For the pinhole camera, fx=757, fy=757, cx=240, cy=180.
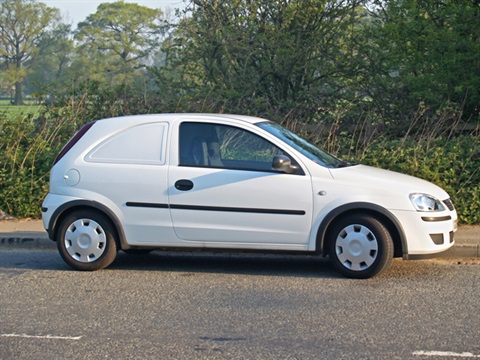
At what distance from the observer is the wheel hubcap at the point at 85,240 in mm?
8047

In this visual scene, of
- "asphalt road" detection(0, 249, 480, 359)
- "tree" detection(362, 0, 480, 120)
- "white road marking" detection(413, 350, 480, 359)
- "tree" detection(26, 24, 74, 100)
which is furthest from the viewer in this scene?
"tree" detection(26, 24, 74, 100)

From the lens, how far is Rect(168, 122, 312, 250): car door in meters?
7.60

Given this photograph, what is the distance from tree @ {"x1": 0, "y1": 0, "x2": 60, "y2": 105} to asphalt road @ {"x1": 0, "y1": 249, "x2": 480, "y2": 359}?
32.6 m

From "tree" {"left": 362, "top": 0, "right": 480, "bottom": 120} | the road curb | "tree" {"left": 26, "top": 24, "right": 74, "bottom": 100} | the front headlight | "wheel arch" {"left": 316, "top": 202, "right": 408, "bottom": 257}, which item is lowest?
the road curb

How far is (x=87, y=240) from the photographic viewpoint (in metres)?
8.06

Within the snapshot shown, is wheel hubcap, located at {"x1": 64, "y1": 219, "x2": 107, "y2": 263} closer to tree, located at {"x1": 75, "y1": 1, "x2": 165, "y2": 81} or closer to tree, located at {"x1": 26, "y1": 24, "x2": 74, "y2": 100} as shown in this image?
tree, located at {"x1": 75, "y1": 1, "x2": 165, "y2": 81}

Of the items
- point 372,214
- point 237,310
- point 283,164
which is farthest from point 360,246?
point 237,310

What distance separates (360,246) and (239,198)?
130 cm

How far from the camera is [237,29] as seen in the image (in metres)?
15.9

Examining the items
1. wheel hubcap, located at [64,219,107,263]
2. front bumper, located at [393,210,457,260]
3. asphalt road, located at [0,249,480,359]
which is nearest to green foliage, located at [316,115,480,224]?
asphalt road, located at [0,249,480,359]

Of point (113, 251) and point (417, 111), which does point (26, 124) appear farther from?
point (417, 111)

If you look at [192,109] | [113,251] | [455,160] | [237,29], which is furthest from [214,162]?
[237,29]

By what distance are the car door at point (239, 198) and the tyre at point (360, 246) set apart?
335 millimetres

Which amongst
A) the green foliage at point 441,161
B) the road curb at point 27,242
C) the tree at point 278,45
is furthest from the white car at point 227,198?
the tree at point 278,45
